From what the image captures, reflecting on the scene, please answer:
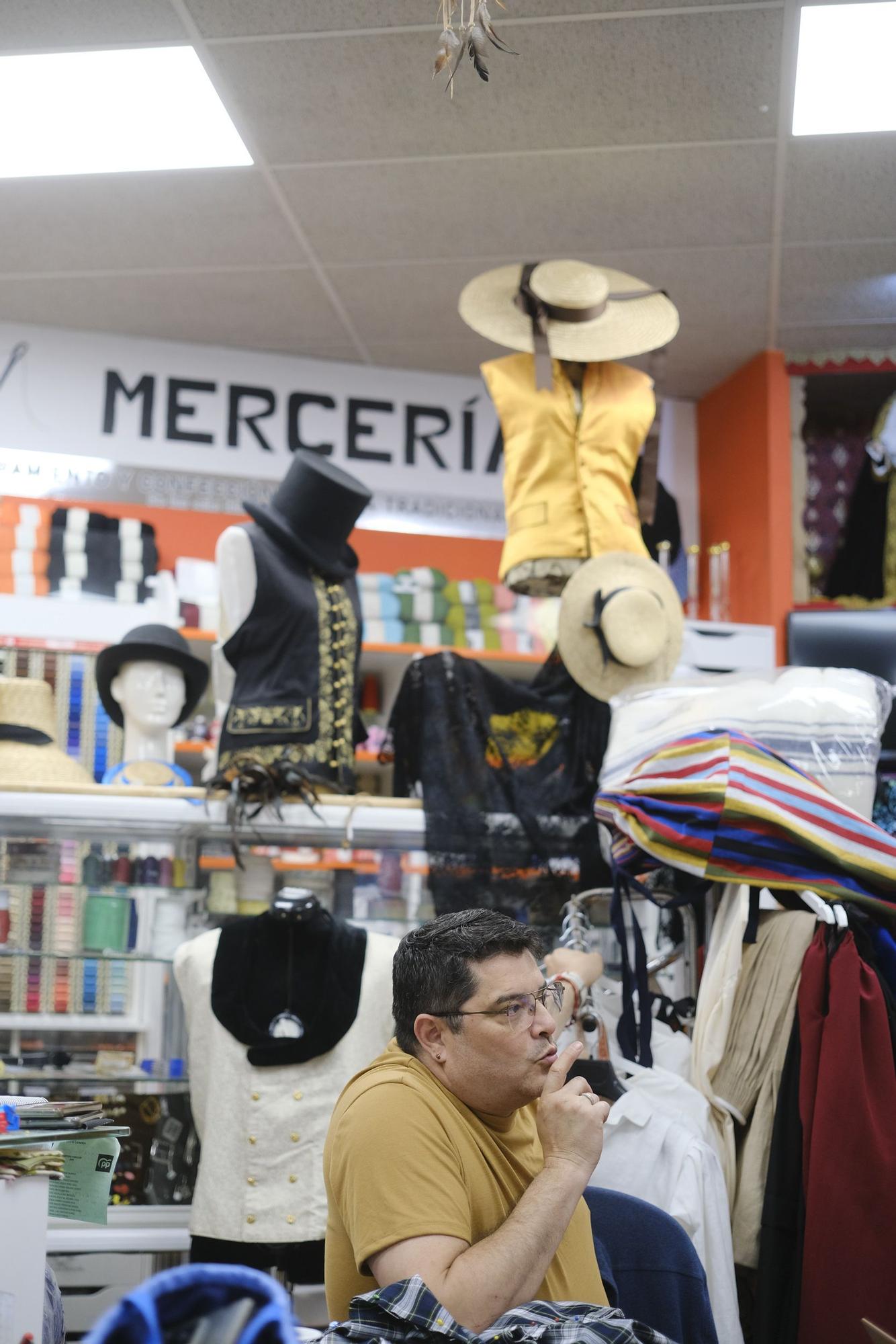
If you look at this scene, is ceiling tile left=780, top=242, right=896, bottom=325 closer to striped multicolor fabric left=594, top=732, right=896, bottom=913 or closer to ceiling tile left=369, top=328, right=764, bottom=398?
ceiling tile left=369, top=328, right=764, bottom=398

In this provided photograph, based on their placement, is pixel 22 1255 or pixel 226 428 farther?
pixel 226 428

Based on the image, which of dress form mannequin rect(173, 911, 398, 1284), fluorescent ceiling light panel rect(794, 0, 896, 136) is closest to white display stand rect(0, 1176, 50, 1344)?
dress form mannequin rect(173, 911, 398, 1284)

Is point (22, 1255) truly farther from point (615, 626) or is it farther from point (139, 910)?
point (615, 626)

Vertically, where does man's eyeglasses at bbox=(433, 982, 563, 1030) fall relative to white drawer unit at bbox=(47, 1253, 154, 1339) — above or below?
above

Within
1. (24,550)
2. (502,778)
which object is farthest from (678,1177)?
(24,550)

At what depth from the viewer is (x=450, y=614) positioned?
529cm

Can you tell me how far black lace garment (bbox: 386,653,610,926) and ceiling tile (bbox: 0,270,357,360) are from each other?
2.05 meters

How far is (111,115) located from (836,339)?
286 cm

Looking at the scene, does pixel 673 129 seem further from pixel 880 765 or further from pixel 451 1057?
pixel 451 1057

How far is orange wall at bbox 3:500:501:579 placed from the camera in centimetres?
537

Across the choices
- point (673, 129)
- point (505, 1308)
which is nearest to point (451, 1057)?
point (505, 1308)

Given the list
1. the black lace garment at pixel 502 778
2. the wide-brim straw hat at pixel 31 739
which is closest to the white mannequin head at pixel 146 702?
the wide-brim straw hat at pixel 31 739

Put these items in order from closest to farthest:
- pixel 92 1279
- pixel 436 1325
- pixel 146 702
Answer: pixel 436 1325 → pixel 92 1279 → pixel 146 702

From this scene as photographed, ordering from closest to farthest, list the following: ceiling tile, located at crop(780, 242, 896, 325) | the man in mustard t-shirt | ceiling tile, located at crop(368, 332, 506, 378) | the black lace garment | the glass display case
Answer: the man in mustard t-shirt → the glass display case → the black lace garment → ceiling tile, located at crop(780, 242, 896, 325) → ceiling tile, located at crop(368, 332, 506, 378)
